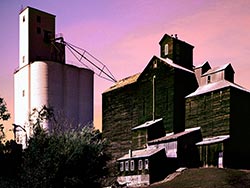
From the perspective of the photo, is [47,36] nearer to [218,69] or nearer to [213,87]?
[218,69]

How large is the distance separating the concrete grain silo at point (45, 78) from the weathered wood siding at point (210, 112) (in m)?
15.0

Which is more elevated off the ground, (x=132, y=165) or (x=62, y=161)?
(x=62, y=161)

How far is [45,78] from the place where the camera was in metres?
52.5

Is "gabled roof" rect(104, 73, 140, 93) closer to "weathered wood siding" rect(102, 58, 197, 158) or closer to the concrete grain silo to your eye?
"weathered wood siding" rect(102, 58, 197, 158)

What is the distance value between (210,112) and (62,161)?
18.1 metres

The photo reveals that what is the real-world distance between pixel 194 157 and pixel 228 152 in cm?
336

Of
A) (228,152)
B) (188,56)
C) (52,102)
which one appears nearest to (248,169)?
(228,152)

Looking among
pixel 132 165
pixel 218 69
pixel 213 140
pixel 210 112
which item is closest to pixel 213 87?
pixel 218 69

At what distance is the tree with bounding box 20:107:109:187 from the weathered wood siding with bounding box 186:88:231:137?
1447 cm

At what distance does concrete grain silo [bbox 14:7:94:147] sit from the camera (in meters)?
52.1

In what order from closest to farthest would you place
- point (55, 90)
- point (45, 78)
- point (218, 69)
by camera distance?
point (218, 69), point (55, 90), point (45, 78)

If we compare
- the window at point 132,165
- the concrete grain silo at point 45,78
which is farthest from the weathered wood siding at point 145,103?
the concrete grain silo at point 45,78

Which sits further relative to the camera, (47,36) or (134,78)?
(47,36)

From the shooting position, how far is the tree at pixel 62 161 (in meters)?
22.9
